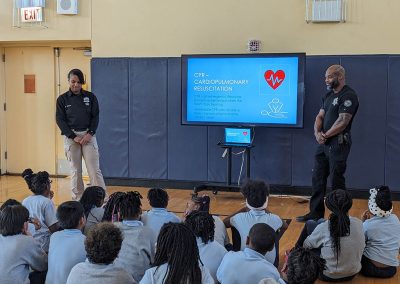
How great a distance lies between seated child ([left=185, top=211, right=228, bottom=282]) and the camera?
109 inches

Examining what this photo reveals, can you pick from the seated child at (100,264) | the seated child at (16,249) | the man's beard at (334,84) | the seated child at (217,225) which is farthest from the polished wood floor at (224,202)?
the seated child at (100,264)

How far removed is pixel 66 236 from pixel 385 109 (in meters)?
4.75

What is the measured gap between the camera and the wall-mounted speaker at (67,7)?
24.8 feet

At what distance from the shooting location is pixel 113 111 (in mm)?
7426

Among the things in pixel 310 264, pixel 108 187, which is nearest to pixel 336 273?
pixel 310 264

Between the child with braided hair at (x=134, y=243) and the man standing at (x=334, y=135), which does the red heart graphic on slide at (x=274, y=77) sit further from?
the child with braided hair at (x=134, y=243)

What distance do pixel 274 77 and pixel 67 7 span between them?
3.26m

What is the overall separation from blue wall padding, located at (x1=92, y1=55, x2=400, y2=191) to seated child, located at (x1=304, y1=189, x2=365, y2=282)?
323 cm

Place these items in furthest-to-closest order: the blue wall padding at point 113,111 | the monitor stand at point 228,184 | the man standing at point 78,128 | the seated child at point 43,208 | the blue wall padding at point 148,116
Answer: the blue wall padding at point 113,111, the blue wall padding at point 148,116, the monitor stand at point 228,184, the man standing at point 78,128, the seated child at point 43,208

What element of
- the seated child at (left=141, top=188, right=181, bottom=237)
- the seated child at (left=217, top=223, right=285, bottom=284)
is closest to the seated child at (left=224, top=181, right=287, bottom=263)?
the seated child at (left=141, top=188, right=181, bottom=237)

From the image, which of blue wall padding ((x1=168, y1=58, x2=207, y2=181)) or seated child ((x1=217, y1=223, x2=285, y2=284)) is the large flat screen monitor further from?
seated child ((x1=217, y1=223, x2=285, y2=284))

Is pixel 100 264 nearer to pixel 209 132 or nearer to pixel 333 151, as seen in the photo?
pixel 333 151

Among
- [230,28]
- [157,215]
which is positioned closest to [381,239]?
[157,215]

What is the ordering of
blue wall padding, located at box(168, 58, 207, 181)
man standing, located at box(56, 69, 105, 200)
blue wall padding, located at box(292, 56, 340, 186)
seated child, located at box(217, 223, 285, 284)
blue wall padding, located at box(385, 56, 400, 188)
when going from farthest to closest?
blue wall padding, located at box(168, 58, 207, 181), blue wall padding, located at box(292, 56, 340, 186), blue wall padding, located at box(385, 56, 400, 188), man standing, located at box(56, 69, 105, 200), seated child, located at box(217, 223, 285, 284)
